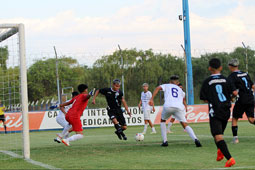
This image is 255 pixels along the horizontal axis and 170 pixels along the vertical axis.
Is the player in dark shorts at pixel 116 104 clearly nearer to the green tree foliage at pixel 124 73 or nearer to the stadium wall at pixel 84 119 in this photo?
the stadium wall at pixel 84 119

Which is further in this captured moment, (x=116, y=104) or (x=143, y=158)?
(x=116, y=104)

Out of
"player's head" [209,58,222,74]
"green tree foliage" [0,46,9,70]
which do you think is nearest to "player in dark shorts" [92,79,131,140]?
"green tree foliage" [0,46,9,70]

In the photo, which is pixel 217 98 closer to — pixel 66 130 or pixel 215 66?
pixel 215 66

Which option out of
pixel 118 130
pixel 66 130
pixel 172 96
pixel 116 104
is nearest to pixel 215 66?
pixel 172 96

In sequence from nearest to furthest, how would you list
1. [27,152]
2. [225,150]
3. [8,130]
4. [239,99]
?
[225,150]
[27,152]
[239,99]
[8,130]

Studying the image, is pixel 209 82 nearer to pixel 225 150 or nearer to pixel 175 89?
pixel 225 150

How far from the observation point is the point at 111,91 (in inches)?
562

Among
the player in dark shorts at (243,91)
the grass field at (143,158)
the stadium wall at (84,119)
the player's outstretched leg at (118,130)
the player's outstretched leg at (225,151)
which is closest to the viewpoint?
the player's outstretched leg at (225,151)

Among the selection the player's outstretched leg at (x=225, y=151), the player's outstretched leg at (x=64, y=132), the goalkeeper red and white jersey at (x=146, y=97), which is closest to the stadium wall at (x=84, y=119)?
the goalkeeper red and white jersey at (x=146, y=97)

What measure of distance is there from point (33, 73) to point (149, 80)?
849 centimetres

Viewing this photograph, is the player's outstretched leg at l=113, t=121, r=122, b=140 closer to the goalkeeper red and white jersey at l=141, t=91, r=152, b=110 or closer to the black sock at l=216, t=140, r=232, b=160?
the goalkeeper red and white jersey at l=141, t=91, r=152, b=110

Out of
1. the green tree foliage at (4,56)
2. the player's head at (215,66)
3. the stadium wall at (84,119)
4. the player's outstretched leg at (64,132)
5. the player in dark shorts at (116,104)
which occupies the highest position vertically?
the green tree foliage at (4,56)

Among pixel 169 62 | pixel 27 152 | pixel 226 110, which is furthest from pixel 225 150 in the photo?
pixel 169 62

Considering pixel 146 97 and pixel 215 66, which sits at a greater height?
pixel 215 66
